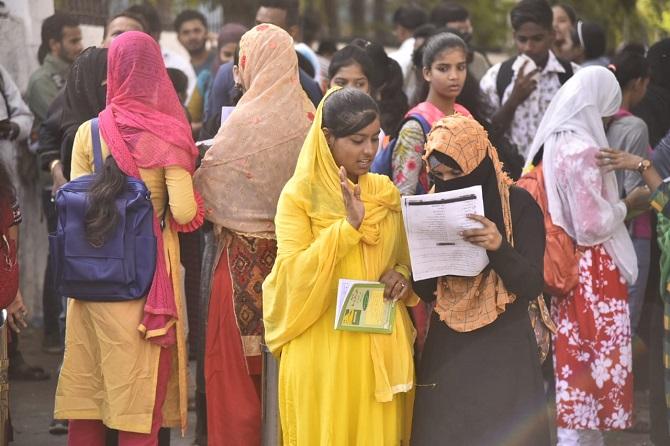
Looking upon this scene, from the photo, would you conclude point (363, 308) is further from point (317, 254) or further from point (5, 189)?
point (5, 189)

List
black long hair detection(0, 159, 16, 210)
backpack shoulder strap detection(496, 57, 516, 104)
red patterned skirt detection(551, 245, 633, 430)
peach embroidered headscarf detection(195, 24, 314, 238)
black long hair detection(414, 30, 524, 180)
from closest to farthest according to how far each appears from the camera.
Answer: black long hair detection(0, 159, 16, 210)
peach embroidered headscarf detection(195, 24, 314, 238)
red patterned skirt detection(551, 245, 633, 430)
black long hair detection(414, 30, 524, 180)
backpack shoulder strap detection(496, 57, 516, 104)

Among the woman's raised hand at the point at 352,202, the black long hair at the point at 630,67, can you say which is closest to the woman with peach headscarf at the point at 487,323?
the woman's raised hand at the point at 352,202

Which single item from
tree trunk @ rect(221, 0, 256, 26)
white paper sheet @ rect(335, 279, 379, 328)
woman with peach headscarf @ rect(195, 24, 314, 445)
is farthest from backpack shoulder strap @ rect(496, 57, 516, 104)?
tree trunk @ rect(221, 0, 256, 26)

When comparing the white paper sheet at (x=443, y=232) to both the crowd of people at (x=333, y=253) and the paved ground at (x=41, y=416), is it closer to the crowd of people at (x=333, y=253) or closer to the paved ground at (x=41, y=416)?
the crowd of people at (x=333, y=253)

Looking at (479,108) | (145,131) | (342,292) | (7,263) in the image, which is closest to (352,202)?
(342,292)

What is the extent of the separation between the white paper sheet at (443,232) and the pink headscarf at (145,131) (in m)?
1.28

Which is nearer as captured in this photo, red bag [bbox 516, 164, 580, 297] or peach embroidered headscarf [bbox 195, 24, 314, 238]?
peach embroidered headscarf [bbox 195, 24, 314, 238]

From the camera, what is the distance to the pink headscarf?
5.66 m

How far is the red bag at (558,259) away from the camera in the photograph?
634 cm

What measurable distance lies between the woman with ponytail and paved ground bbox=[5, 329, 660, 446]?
1.36m

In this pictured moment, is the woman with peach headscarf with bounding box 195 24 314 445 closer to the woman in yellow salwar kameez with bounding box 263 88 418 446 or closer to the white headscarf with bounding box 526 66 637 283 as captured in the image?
the woman in yellow salwar kameez with bounding box 263 88 418 446

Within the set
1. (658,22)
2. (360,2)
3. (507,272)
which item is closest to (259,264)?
(507,272)

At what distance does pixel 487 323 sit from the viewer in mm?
4953

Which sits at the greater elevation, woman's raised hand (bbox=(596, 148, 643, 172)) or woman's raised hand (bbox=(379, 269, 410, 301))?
woman's raised hand (bbox=(596, 148, 643, 172))
